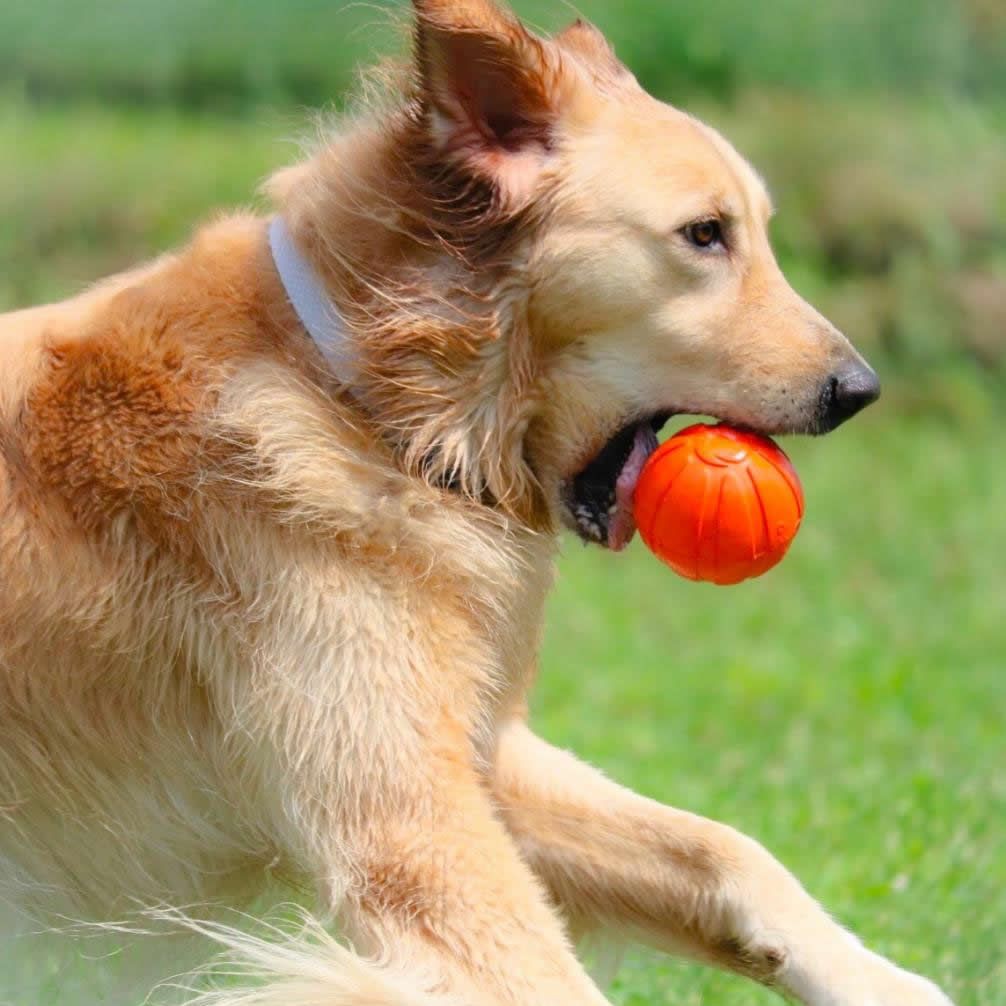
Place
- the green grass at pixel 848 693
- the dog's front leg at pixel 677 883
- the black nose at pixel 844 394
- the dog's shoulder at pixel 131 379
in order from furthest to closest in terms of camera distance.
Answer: the green grass at pixel 848 693, the black nose at pixel 844 394, the dog's front leg at pixel 677 883, the dog's shoulder at pixel 131 379

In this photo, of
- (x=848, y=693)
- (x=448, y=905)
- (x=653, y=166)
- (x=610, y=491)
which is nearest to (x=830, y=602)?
(x=848, y=693)

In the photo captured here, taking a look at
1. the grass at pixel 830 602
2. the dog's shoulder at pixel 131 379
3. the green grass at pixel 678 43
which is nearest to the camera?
the dog's shoulder at pixel 131 379

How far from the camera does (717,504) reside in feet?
12.3

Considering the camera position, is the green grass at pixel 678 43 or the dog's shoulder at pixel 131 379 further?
the green grass at pixel 678 43

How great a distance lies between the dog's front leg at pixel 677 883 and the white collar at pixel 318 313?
95cm

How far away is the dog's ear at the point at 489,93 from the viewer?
3.64 metres

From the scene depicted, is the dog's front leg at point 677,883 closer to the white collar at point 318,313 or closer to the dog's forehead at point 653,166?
the white collar at point 318,313

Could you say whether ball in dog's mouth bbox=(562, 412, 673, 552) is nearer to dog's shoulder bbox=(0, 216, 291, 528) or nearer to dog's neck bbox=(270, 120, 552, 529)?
dog's neck bbox=(270, 120, 552, 529)

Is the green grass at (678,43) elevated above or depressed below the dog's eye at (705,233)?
below

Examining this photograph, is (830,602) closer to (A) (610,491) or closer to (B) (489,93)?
(A) (610,491)

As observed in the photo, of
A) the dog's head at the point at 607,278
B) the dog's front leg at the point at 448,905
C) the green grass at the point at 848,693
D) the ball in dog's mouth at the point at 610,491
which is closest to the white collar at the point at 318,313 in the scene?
the dog's head at the point at 607,278

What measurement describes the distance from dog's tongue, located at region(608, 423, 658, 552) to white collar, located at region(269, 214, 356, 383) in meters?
0.64

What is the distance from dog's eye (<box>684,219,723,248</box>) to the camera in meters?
3.78

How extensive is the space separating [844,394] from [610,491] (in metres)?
0.55
